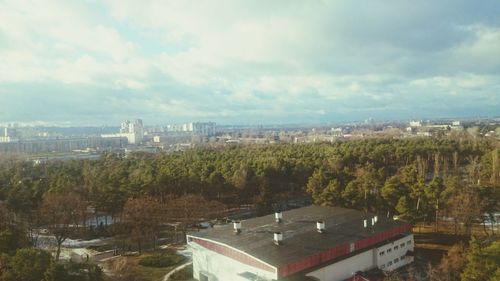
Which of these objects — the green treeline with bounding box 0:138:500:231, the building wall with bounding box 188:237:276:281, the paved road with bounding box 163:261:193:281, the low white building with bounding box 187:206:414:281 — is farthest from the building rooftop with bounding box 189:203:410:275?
the green treeline with bounding box 0:138:500:231

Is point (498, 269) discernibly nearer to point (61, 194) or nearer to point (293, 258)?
point (293, 258)

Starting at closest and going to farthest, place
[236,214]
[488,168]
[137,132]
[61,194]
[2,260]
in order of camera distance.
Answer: [2,260] → [61,194] → [236,214] → [488,168] → [137,132]

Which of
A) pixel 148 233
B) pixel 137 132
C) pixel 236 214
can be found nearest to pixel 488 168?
pixel 236 214

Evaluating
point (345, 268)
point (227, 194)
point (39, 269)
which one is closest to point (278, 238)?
point (345, 268)

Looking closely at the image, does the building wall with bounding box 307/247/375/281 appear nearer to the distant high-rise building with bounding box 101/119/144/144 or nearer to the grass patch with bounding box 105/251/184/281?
the grass patch with bounding box 105/251/184/281

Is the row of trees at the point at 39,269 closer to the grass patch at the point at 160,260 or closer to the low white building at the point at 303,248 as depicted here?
the low white building at the point at 303,248

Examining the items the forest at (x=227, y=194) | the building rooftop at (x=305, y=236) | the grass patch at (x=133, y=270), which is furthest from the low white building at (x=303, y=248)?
the forest at (x=227, y=194)

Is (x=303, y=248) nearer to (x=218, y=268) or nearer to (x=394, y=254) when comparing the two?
(x=218, y=268)

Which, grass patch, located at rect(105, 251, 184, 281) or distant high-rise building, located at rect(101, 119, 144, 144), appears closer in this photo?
grass patch, located at rect(105, 251, 184, 281)
